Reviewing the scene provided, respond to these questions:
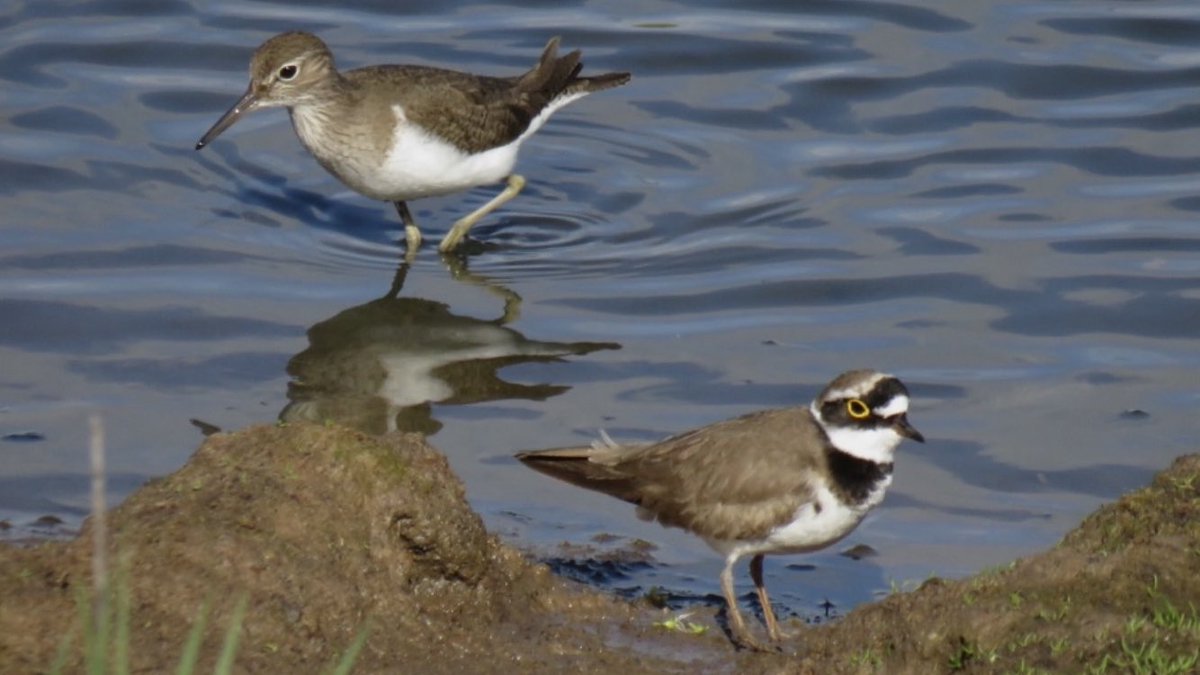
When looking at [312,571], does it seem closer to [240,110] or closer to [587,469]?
[587,469]

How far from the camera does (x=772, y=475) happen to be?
22.9 ft

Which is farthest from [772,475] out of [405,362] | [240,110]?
[240,110]

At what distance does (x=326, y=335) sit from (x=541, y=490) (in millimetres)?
2355

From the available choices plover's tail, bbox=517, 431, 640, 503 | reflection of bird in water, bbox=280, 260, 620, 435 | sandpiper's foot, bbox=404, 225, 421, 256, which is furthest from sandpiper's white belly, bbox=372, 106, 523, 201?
plover's tail, bbox=517, 431, 640, 503

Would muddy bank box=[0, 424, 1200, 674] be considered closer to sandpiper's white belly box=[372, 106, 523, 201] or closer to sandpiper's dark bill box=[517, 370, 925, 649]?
sandpiper's dark bill box=[517, 370, 925, 649]

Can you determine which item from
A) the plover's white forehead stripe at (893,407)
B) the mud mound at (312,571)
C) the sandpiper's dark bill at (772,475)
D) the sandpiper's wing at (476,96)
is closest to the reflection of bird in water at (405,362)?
the sandpiper's wing at (476,96)

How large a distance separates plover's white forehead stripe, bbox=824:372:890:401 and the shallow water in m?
1.05

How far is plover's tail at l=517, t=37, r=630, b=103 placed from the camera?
12992 millimetres

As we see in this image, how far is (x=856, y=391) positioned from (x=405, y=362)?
→ 12.6 feet

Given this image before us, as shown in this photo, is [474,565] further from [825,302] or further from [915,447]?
[825,302]

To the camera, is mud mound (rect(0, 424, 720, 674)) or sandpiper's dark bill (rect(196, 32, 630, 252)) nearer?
mud mound (rect(0, 424, 720, 674))

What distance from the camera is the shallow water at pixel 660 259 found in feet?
29.5

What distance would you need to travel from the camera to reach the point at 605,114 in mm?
14406

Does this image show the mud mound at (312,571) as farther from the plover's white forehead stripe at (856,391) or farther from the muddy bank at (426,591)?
the plover's white forehead stripe at (856,391)
